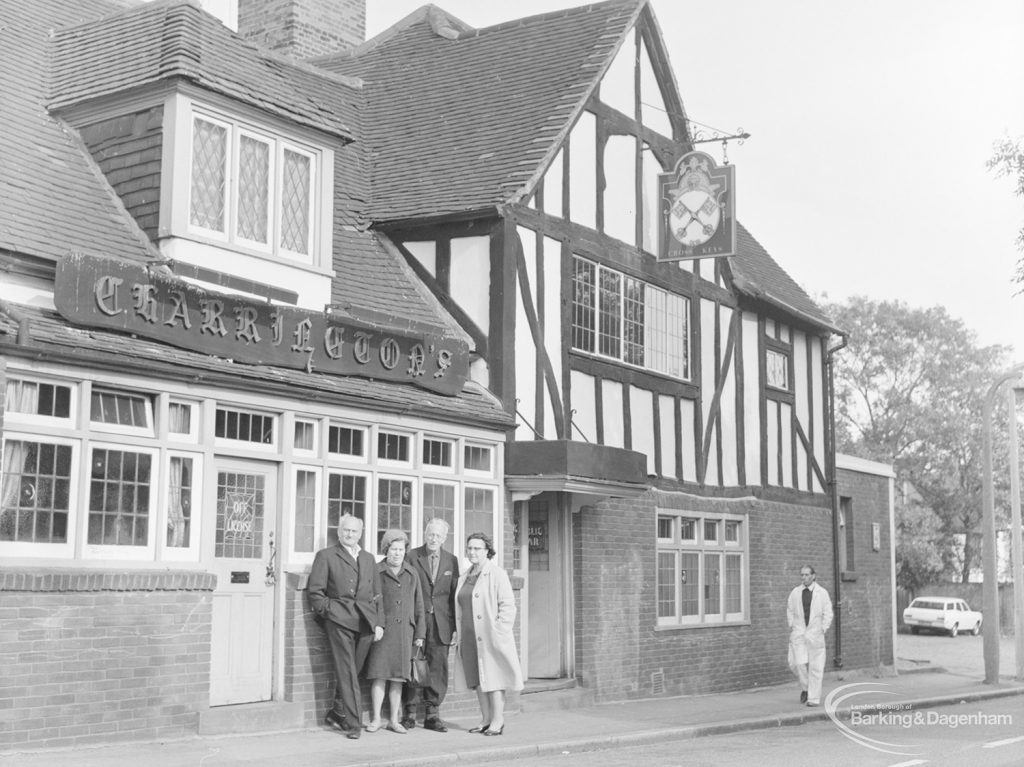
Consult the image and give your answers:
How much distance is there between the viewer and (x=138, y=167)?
13.0m

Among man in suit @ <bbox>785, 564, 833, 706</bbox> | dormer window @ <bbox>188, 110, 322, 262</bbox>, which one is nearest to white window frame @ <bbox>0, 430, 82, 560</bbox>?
dormer window @ <bbox>188, 110, 322, 262</bbox>

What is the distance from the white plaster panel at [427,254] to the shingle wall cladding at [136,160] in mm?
4278

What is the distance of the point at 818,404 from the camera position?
24.0 m

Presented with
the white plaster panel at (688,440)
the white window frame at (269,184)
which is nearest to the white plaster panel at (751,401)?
the white plaster panel at (688,440)

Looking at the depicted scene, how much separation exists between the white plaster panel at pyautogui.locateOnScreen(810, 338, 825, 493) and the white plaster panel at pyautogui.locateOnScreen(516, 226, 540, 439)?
29.2 ft

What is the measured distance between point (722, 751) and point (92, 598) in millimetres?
5789

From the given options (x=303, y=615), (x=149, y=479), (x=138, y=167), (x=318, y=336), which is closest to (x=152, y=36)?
(x=138, y=167)

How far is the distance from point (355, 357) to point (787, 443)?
10937mm

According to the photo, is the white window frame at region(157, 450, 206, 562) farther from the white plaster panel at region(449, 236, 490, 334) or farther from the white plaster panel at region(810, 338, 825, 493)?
the white plaster panel at region(810, 338, 825, 493)

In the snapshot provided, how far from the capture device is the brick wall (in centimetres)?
1015

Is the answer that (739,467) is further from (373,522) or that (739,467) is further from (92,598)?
(92,598)

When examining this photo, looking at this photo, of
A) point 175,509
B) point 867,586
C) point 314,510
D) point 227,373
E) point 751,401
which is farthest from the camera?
point 867,586

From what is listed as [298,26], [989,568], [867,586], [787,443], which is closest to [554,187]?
[298,26]

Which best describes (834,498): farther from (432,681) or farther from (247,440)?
(247,440)
